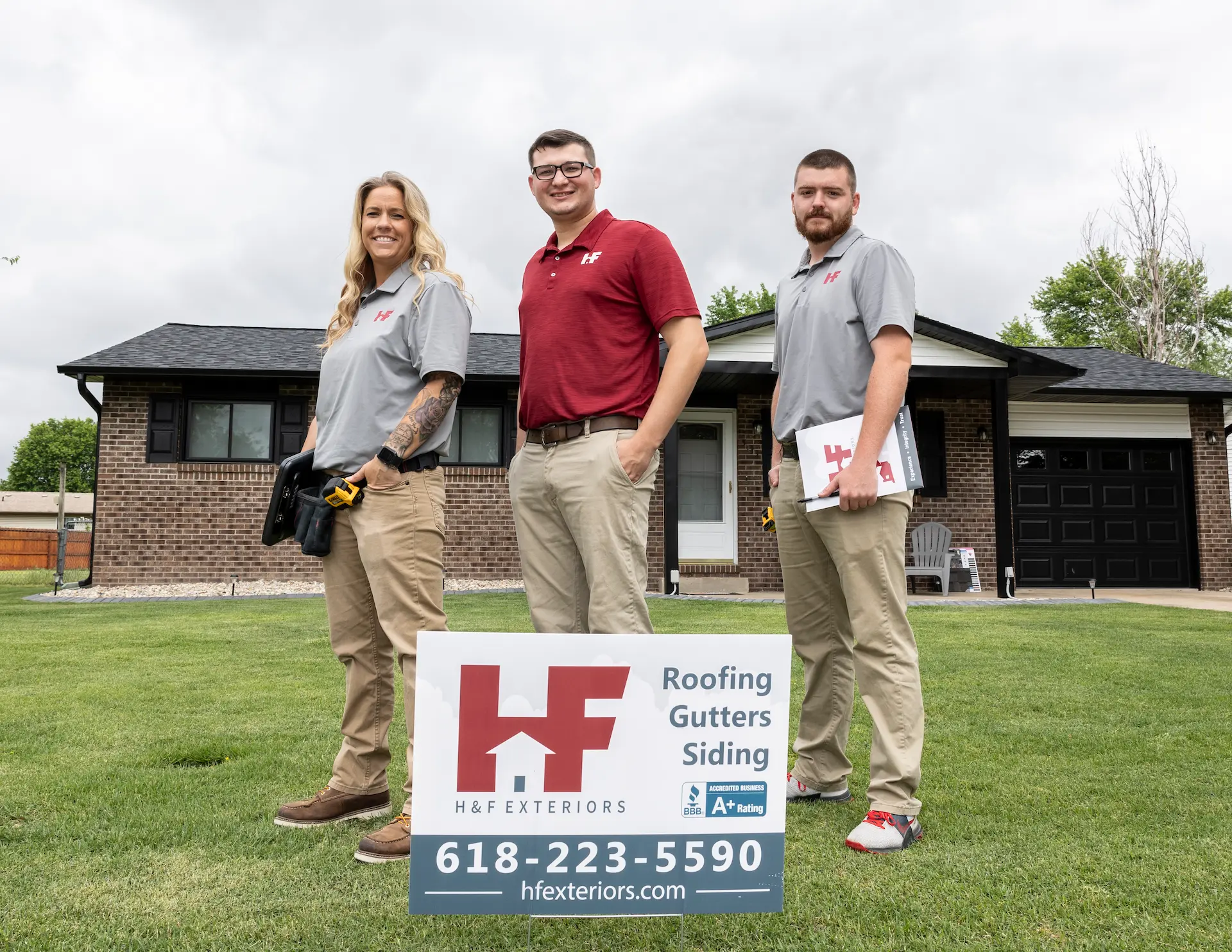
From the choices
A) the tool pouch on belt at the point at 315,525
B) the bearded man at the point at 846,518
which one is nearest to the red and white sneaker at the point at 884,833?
the bearded man at the point at 846,518

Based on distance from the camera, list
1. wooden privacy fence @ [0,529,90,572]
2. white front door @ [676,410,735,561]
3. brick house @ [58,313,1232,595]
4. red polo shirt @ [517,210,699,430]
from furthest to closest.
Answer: wooden privacy fence @ [0,529,90,572] < white front door @ [676,410,735,561] < brick house @ [58,313,1232,595] < red polo shirt @ [517,210,699,430]

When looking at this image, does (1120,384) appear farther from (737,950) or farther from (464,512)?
(737,950)

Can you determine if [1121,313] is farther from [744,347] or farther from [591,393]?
[591,393]

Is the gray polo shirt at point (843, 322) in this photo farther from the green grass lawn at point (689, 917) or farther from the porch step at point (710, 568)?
the porch step at point (710, 568)

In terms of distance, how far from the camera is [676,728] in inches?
67.9

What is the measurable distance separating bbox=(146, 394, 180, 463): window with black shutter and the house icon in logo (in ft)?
40.8

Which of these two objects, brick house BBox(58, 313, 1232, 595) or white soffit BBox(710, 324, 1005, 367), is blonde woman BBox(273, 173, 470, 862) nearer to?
brick house BBox(58, 313, 1232, 595)

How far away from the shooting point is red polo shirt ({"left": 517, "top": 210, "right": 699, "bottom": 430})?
2.28 meters

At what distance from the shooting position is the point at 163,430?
12.6 meters

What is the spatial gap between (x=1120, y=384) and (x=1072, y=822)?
12.8m

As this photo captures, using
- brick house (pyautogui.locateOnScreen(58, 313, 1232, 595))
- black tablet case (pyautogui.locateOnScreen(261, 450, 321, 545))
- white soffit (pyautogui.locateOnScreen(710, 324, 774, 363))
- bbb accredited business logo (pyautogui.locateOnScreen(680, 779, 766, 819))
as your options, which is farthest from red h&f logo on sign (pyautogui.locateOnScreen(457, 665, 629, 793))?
white soffit (pyautogui.locateOnScreen(710, 324, 774, 363))

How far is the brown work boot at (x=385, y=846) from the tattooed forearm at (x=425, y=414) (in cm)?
101

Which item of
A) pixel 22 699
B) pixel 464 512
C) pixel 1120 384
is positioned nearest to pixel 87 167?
pixel 464 512

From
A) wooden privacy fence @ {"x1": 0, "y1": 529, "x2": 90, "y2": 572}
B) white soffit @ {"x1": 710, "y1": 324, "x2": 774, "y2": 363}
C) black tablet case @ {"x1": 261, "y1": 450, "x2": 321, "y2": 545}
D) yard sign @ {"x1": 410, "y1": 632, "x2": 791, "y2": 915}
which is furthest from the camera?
wooden privacy fence @ {"x1": 0, "y1": 529, "x2": 90, "y2": 572}
